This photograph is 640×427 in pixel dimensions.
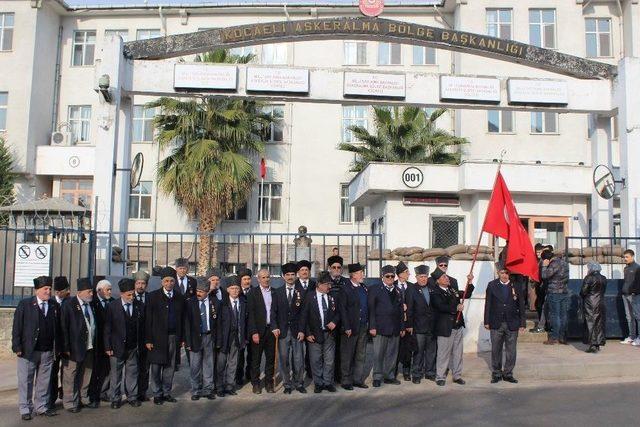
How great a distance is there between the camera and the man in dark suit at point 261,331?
29.5 ft

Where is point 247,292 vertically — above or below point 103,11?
below

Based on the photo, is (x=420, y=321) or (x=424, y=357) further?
(x=424, y=357)

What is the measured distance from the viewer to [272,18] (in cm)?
2909

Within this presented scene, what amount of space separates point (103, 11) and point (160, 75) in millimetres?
18853

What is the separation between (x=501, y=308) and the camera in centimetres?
953

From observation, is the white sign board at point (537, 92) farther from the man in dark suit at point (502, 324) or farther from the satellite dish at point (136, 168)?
the satellite dish at point (136, 168)

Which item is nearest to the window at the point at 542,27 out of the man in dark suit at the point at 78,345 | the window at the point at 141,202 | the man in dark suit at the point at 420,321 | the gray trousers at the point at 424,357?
the window at the point at 141,202

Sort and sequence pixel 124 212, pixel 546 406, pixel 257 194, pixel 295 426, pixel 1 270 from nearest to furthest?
pixel 295 426 < pixel 546 406 < pixel 1 270 < pixel 124 212 < pixel 257 194

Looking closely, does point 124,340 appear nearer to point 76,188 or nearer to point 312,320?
point 312,320

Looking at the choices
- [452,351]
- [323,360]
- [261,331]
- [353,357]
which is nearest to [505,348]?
[452,351]

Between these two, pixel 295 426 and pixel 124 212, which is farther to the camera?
pixel 124 212

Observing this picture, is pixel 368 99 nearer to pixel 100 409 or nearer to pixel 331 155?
pixel 100 409

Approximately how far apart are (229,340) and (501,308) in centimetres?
384

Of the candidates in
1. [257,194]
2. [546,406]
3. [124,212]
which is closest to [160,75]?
[124,212]
